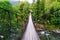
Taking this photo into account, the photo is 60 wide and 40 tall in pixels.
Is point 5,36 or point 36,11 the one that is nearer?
point 5,36

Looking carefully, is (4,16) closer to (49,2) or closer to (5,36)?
(5,36)

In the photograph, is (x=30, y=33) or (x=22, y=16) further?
(x=22, y=16)

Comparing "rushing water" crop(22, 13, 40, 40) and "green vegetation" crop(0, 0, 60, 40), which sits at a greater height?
"green vegetation" crop(0, 0, 60, 40)

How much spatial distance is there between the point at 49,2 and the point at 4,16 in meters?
0.64

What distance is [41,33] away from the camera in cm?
222

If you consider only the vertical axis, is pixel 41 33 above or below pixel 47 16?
below

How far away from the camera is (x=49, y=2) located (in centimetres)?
233

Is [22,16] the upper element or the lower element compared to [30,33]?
upper

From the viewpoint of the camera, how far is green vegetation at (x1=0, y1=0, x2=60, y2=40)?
7.32 ft

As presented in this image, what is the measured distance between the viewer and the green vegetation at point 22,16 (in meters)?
2.23

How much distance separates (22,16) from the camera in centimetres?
230

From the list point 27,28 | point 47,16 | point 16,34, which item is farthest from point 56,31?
point 16,34

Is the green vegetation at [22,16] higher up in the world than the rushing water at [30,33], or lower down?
higher up

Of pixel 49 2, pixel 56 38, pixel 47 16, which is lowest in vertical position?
pixel 56 38
